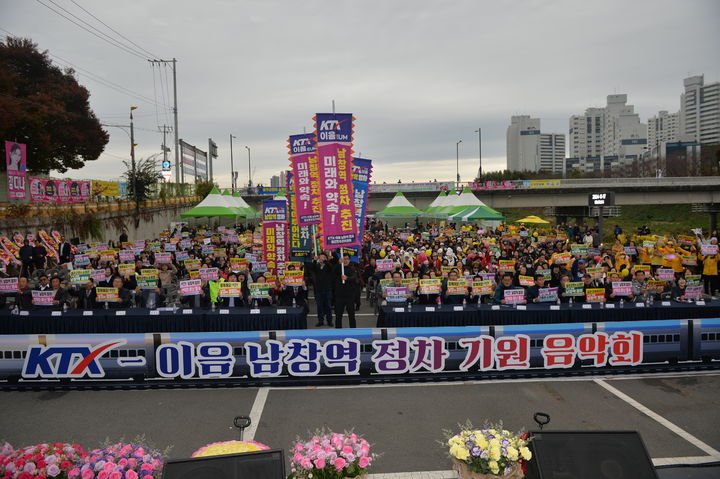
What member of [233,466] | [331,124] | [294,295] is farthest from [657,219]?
[233,466]

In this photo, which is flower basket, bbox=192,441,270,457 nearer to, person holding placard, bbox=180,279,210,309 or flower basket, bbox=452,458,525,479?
flower basket, bbox=452,458,525,479

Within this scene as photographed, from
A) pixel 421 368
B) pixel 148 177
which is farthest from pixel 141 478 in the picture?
pixel 148 177

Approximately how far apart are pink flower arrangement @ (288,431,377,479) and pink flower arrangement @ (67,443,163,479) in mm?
1092

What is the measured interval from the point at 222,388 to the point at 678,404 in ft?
25.2

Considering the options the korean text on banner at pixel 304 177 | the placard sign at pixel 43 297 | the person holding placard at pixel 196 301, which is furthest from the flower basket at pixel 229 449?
the korean text on banner at pixel 304 177

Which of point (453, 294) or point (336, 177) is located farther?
point (336, 177)

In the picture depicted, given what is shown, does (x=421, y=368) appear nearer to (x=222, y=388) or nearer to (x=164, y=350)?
(x=222, y=388)

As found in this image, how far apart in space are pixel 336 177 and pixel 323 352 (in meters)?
6.28

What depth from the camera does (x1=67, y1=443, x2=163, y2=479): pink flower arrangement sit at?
11.8ft

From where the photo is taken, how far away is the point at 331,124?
13578 mm

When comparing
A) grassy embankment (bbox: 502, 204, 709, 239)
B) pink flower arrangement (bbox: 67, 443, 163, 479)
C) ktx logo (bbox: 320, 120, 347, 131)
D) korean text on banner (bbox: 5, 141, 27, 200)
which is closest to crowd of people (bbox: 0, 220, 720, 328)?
ktx logo (bbox: 320, 120, 347, 131)

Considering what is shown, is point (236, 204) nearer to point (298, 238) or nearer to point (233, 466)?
point (298, 238)

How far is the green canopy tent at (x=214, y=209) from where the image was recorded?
74.5 ft

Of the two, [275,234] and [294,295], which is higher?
[275,234]
